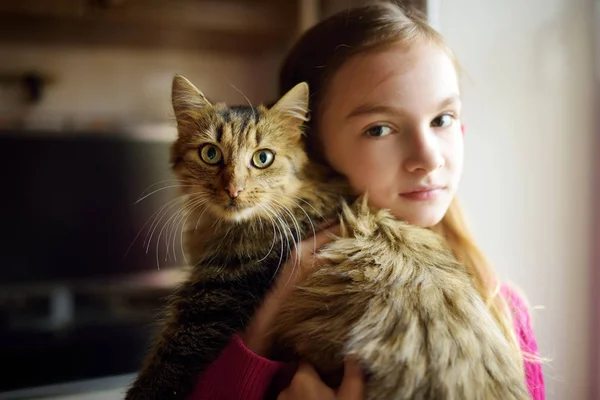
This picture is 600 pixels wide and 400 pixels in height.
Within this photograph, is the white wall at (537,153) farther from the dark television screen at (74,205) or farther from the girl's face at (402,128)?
the dark television screen at (74,205)

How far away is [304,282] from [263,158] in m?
0.24

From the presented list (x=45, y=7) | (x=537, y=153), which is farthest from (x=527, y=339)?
(x=45, y=7)

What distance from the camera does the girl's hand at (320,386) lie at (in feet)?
2.22

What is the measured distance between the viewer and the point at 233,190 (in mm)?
846

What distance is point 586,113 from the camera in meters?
0.84

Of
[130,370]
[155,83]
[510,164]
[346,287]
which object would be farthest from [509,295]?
[155,83]

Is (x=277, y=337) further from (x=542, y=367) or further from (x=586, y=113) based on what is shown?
(x=586, y=113)

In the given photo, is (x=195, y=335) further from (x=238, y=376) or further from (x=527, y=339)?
(x=527, y=339)

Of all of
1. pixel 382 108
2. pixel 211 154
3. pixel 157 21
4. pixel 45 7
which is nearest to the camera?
pixel 382 108

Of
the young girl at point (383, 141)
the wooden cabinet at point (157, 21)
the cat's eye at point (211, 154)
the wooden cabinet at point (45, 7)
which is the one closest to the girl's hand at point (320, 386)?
the young girl at point (383, 141)

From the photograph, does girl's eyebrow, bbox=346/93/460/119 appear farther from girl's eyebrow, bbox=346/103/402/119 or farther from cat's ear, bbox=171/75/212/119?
cat's ear, bbox=171/75/212/119

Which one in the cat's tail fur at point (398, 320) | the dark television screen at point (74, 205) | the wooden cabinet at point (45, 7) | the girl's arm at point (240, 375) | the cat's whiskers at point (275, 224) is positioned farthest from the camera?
the dark television screen at point (74, 205)

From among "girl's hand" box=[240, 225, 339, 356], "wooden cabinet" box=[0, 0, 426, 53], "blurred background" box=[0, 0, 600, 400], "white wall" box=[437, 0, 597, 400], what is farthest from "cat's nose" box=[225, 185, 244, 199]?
"wooden cabinet" box=[0, 0, 426, 53]

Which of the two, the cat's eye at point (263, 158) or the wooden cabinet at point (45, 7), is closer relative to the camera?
the cat's eye at point (263, 158)
